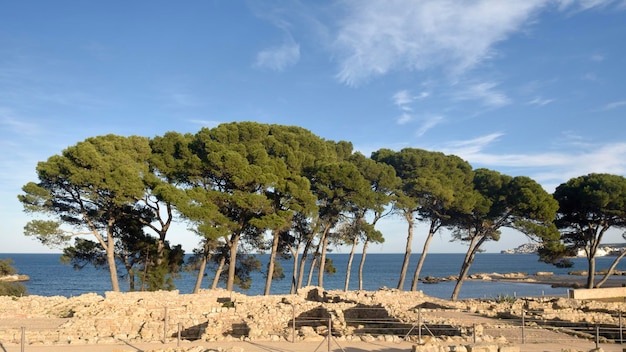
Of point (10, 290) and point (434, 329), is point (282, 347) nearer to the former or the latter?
point (434, 329)

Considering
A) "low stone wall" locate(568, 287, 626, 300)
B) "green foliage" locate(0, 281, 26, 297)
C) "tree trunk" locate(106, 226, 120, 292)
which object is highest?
"tree trunk" locate(106, 226, 120, 292)

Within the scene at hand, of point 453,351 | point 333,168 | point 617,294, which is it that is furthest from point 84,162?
point 617,294

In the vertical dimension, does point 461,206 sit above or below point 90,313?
above

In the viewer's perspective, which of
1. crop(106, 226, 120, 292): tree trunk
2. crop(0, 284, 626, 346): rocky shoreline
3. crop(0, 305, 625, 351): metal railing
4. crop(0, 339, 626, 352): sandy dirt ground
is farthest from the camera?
crop(106, 226, 120, 292): tree trunk

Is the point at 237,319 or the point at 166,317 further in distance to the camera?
the point at 237,319

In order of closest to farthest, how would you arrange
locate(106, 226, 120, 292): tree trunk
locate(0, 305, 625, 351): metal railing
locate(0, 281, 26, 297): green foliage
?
locate(0, 305, 625, 351): metal railing, locate(106, 226, 120, 292): tree trunk, locate(0, 281, 26, 297): green foliage

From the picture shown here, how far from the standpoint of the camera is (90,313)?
14.3 m

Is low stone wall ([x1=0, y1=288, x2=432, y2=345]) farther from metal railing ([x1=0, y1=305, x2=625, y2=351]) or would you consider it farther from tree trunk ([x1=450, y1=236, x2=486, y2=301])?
tree trunk ([x1=450, y1=236, x2=486, y2=301])

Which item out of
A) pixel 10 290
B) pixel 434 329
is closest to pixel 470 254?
pixel 434 329

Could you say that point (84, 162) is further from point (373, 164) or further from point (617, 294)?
point (617, 294)

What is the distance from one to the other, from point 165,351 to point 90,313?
22.4 feet

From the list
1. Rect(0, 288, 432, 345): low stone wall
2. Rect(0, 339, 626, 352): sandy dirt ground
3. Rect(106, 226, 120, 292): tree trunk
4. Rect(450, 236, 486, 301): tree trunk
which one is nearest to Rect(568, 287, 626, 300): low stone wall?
→ Rect(450, 236, 486, 301): tree trunk

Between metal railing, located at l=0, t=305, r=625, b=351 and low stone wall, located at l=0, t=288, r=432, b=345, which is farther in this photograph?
low stone wall, located at l=0, t=288, r=432, b=345

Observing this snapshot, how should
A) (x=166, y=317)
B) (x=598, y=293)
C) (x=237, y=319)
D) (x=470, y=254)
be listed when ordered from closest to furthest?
(x=166, y=317) < (x=237, y=319) < (x=598, y=293) < (x=470, y=254)
